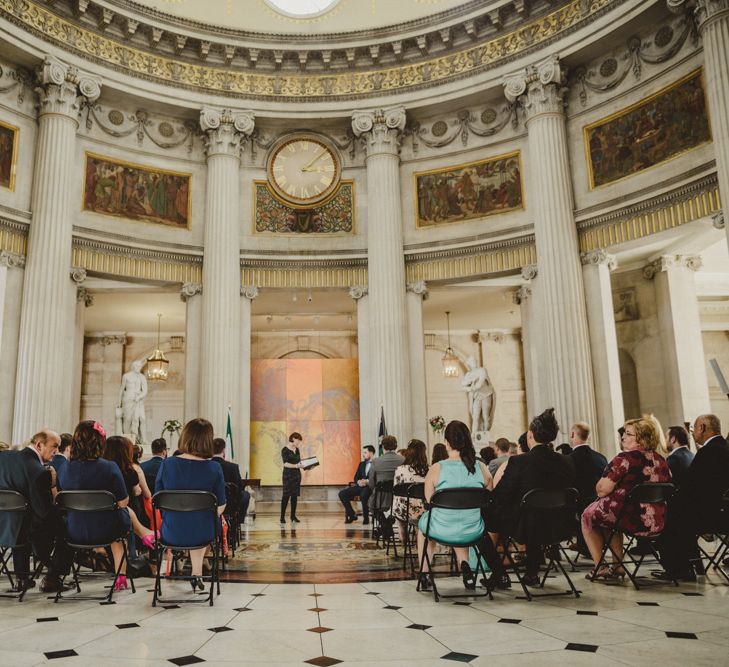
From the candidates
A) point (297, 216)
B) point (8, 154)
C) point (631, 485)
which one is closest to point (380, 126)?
point (297, 216)

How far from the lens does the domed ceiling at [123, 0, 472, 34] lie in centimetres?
1570

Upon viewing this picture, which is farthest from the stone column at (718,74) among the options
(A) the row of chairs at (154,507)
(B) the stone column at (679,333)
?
(A) the row of chairs at (154,507)

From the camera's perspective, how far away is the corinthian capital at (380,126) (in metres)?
15.5

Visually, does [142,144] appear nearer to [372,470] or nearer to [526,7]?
[526,7]

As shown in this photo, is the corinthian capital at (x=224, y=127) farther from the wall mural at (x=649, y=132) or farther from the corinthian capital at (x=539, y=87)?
the wall mural at (x=649, y=132)

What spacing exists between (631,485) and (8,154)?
12.9 metres

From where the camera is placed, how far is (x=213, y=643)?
13.3ft

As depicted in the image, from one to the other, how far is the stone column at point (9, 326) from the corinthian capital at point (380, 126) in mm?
7804

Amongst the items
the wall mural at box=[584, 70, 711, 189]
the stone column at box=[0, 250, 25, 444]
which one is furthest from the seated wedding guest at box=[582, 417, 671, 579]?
the stone column at box=[0, 250, 25, 444]

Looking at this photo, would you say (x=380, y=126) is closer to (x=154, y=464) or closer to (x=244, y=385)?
(x=244, y=385)

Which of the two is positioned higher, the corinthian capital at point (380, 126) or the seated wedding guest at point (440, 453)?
the corinthian capital at point (380, 126)

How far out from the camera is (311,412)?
17.9 meters

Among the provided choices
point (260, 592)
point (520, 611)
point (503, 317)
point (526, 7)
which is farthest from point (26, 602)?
point (503, 317)

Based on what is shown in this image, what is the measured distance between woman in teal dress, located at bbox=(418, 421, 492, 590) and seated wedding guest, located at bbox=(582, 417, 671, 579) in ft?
3.50
